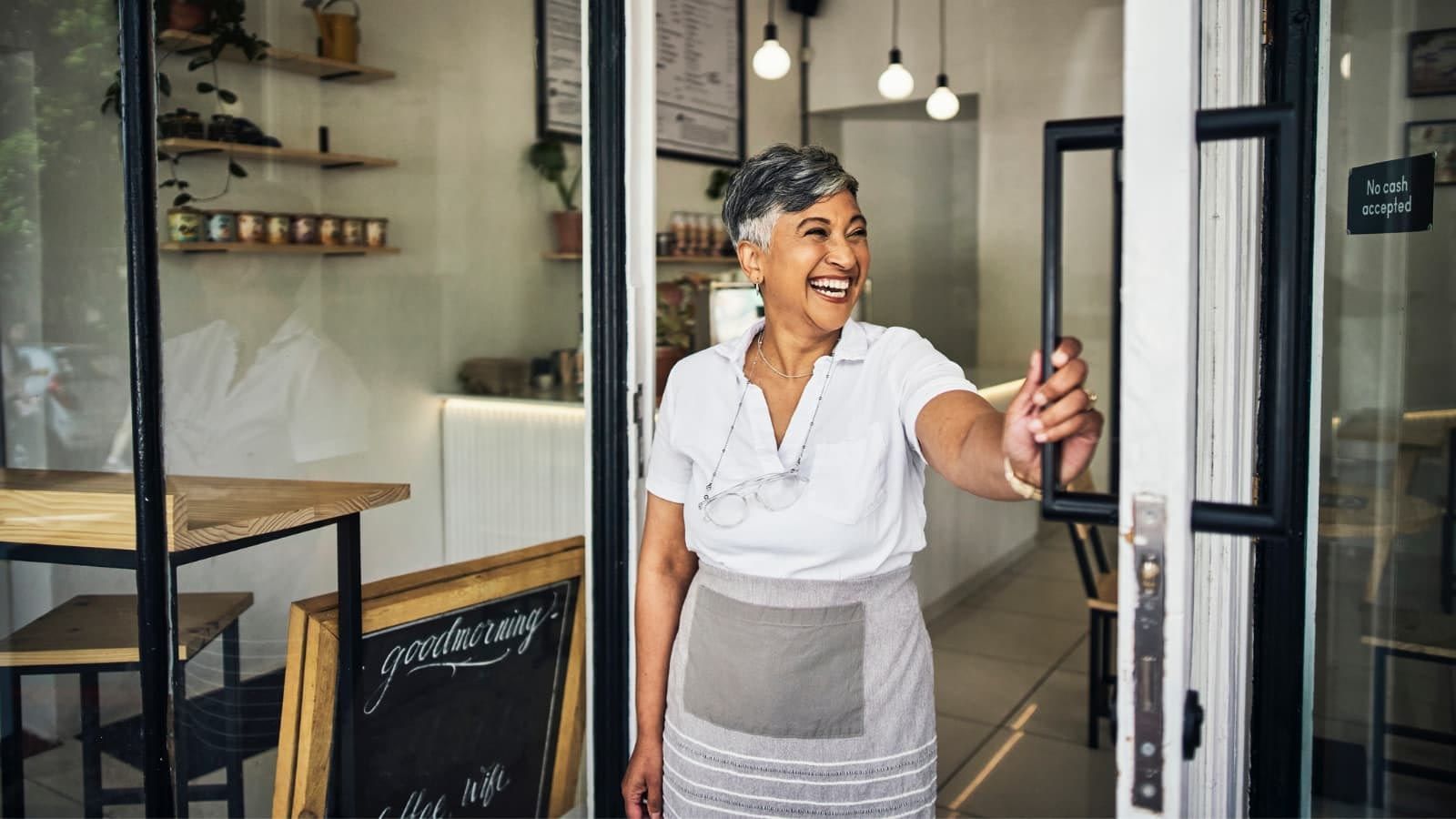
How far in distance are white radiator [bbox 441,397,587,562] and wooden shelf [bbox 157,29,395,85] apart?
0.66 m

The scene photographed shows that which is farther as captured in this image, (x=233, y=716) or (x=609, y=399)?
(x=609, y=399)

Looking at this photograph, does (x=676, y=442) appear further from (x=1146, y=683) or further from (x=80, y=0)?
(x=80, y=0)

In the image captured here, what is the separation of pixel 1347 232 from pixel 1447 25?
363 mm

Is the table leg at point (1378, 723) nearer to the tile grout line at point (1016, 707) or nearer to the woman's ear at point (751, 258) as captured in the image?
the tile grout line at point (1016, 707)

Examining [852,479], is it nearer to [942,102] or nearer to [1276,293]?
[1276,293]

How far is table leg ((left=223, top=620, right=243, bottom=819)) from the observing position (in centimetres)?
196

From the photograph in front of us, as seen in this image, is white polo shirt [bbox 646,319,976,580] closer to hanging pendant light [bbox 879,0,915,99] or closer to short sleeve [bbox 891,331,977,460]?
short sleeve [bbox 891,331,977,460]

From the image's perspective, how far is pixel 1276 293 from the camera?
0.89 m

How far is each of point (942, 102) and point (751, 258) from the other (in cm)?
76

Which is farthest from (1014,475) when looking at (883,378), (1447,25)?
(1447,25)

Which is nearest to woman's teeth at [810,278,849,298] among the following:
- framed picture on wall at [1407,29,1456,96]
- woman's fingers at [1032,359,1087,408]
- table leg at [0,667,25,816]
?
woman's fingers at [1032,359,1087,408]

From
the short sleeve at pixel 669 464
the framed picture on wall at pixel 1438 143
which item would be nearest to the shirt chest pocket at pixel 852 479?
the short sleeve at pixel 669 464

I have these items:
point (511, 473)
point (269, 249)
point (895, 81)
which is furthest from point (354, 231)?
point (895, 81)

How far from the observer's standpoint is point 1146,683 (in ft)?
2.91
